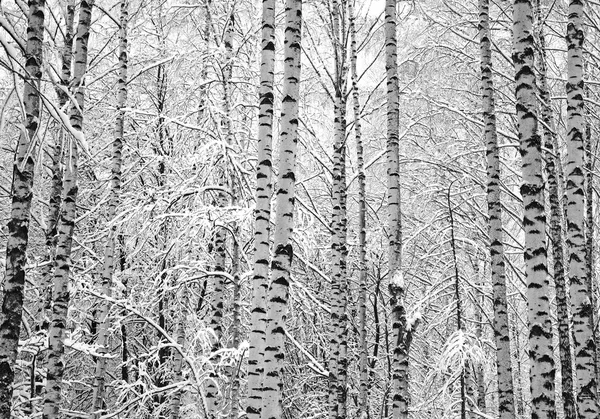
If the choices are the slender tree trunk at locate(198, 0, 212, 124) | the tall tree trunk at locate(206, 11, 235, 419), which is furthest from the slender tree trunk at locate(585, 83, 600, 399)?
the slender tree trunk at locate(198, 0, 212, 124)

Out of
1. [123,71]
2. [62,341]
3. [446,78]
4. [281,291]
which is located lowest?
[62,341]

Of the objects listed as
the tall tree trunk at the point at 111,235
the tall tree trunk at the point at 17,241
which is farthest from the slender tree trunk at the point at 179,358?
the tall tree trunk at the point at 17,241

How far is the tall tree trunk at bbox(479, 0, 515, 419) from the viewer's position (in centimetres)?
751

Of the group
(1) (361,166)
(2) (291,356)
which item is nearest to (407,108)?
(1) (361,166)

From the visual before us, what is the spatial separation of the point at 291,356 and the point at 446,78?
8.22 m

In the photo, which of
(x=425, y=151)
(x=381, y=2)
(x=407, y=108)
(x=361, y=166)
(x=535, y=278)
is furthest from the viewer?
(x=407, y=108)

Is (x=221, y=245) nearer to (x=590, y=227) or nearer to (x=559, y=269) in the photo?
(x=559, y=269)

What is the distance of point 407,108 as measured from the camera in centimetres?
1596

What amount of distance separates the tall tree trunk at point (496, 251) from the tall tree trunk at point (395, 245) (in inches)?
52.2

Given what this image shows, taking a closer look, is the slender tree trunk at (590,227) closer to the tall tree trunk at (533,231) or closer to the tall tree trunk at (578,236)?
the tall tree trunk at (578,236)

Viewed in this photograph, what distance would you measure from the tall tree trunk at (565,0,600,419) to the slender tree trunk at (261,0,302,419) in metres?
3.53

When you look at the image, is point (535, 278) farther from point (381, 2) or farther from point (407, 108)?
point (407, 108)

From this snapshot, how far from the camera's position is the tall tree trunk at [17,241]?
470cm

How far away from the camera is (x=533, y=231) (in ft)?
19.6
